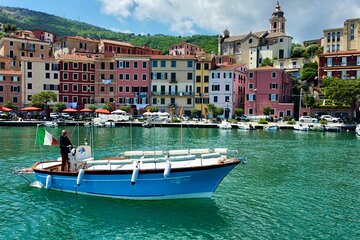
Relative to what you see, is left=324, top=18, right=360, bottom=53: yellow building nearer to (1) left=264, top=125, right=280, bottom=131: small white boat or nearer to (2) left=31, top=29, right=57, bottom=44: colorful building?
(1) left=264, top=125, right=280, bottom=131: small white boat

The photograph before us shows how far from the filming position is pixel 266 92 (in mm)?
78438

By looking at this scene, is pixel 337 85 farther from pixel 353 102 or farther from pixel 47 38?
pixel 47 38

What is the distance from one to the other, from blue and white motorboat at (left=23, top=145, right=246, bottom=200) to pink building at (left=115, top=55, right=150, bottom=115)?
63.0m

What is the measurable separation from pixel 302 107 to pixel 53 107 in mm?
51612

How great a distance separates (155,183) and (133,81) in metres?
65.7

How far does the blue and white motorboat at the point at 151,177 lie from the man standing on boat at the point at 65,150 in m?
0.65

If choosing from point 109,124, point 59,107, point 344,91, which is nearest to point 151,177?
point 109,124

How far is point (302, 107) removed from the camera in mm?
76938

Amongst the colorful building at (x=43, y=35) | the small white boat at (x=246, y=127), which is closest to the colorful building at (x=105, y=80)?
the small white boat at (x=246, y=127)

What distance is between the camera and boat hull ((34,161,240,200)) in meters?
16.8

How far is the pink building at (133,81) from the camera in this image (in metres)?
80.7

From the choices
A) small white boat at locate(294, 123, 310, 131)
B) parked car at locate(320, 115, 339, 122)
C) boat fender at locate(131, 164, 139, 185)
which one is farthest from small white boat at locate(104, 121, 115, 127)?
boat fender at locate(131, 164, 139, 185)

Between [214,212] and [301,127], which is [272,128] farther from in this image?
[214,212]

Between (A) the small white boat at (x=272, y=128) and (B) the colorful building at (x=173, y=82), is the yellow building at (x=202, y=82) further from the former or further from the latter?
(A) the small white boat at (x=272, y=128)
